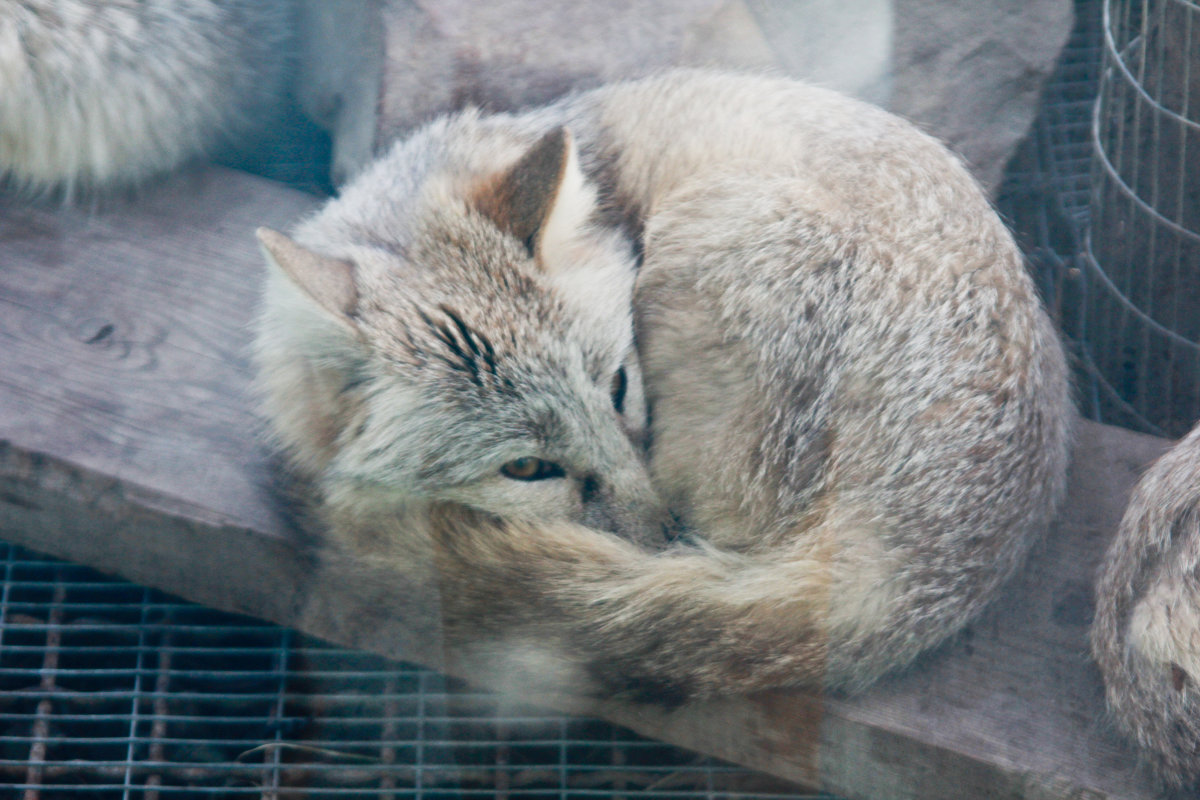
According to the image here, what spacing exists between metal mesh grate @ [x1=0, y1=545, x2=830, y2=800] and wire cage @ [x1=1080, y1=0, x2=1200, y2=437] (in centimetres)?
186

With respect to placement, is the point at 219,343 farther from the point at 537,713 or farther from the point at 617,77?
the point at 617,77

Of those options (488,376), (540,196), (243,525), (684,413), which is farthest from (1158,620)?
(243,525)

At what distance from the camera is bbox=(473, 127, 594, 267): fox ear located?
6.95 feet

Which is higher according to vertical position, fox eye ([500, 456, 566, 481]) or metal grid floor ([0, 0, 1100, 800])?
fox eye ([500, 456, 566, 481])

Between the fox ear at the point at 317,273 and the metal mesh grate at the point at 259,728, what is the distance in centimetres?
92

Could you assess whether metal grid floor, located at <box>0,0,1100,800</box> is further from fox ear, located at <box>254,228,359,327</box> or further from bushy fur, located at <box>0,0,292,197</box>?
bushy fur, located at <box>0,0,292,197</box>

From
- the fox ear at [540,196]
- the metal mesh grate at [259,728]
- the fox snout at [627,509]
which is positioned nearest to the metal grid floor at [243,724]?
the metal mesh grate at [259,728]

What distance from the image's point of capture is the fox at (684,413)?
6.16 ft

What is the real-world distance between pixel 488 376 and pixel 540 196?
0.42 meters

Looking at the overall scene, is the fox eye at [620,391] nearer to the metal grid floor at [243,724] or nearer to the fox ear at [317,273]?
the fox ear at [317,273]

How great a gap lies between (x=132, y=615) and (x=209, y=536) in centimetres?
45

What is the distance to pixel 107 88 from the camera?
121 inches

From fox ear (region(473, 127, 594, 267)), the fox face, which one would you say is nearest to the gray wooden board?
the fox face

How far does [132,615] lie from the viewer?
2.50 meters
